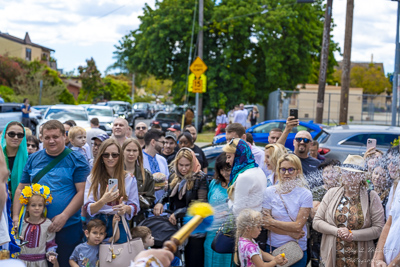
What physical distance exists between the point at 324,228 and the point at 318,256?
→ 57cm

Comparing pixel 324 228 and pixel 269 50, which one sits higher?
pixel 269 50

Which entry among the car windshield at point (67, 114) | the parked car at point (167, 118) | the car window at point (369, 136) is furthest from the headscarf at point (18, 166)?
the parked car at point (167, 118)

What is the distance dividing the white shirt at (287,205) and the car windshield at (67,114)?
649 inches

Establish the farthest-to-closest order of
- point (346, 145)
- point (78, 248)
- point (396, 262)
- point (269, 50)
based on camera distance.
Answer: point (269, 50)
point (346, 145)
point (78, 248)
point (396, 262)

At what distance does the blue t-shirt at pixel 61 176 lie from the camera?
16.9ft

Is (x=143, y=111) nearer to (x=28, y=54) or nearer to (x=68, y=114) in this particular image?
(x=68, y=114)

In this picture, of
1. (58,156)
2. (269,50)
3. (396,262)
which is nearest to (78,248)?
(58,156)

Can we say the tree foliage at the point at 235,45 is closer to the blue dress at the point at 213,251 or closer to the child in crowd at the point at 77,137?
the child in crowd at the point at 77,137

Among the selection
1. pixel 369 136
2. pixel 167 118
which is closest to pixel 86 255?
pixel 369 136

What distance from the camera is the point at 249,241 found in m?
4.45

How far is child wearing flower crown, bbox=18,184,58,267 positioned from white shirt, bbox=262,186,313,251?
2256mm

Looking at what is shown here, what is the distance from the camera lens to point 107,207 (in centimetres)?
507

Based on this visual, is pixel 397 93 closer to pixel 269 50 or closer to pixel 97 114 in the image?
pixel 269 50

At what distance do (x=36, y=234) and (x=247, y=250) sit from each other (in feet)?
7.34
